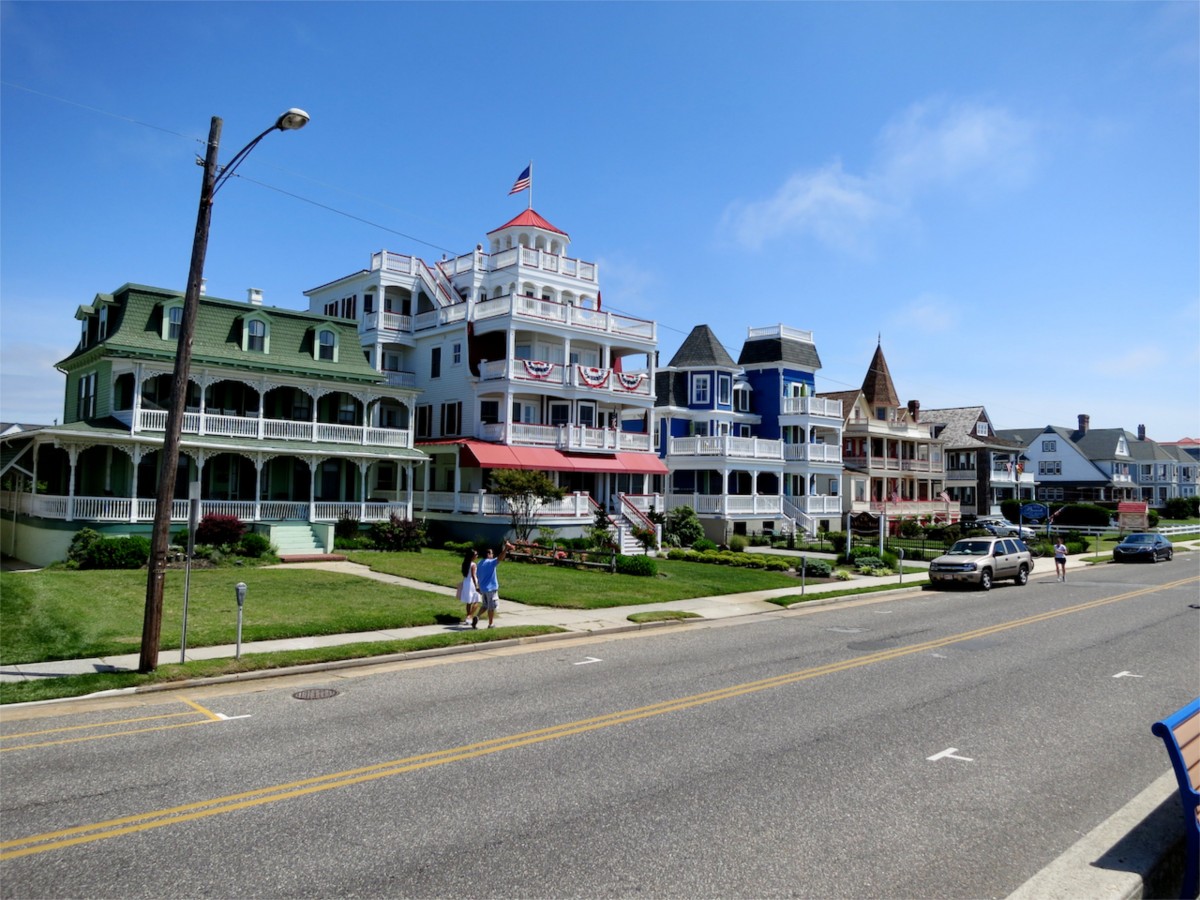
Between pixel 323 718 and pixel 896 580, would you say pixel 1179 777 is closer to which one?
pixel 323 718

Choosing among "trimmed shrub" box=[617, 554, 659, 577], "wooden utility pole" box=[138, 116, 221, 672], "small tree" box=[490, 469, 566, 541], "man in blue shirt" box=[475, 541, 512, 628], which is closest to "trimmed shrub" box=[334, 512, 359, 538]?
"small tree" box=[490, 469, 566, 541]

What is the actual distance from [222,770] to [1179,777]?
8.39 meters

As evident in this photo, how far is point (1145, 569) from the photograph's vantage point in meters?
40.2

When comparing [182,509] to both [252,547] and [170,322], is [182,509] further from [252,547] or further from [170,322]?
[170,322]

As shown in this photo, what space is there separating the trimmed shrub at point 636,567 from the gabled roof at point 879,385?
1679 inches

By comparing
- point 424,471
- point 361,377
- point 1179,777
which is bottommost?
point 1179,777

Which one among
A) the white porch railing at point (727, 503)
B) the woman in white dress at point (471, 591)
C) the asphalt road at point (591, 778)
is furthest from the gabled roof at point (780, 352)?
the asphalt road at point (591, 778)

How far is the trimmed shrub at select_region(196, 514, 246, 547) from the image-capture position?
28.7 metres

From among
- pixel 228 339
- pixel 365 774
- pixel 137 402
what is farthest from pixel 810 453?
pixel 365 774

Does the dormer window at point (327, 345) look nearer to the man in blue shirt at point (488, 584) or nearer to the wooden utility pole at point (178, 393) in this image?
the man in blue shirt at point (488, 584)

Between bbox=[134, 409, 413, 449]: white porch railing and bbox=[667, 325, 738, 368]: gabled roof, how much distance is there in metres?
20.5

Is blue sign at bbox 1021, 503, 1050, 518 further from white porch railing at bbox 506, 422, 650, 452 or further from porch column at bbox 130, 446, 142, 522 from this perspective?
porch column at bbox 130, 446, 142, 522

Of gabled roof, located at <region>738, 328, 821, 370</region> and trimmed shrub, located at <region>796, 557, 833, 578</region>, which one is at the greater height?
gabled roof, located at <region>738, 328, 821, 370</region>

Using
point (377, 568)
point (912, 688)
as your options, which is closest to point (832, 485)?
point (377, 568)
